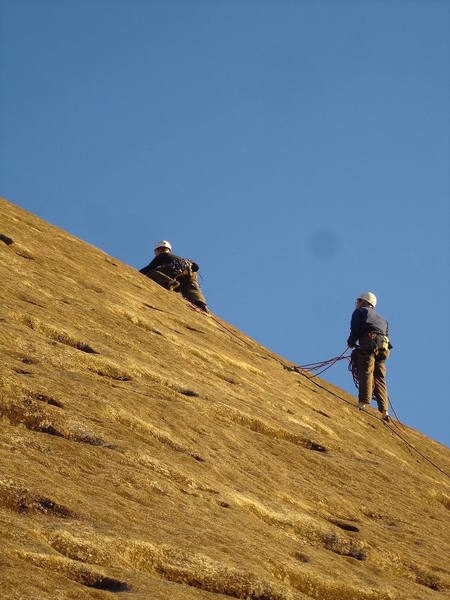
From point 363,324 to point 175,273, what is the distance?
5077 millimetres

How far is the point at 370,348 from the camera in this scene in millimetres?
18609

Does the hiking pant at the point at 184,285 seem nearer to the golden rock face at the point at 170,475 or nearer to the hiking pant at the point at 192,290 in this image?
the hiking pant at the point at 192,290

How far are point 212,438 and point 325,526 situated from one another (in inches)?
64.2

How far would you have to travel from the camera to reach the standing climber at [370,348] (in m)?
18.5

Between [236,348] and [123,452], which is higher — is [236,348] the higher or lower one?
the higher one

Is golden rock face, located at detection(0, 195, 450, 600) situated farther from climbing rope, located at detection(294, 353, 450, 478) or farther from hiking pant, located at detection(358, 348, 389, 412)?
hiking pant, located at detection(358, 348, 389, 412)

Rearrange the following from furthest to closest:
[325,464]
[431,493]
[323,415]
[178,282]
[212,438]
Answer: [178,282]
[323,415]
[431,493]
[325,464]
[212,438]

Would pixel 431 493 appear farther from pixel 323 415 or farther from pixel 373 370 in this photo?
pixel 373 370

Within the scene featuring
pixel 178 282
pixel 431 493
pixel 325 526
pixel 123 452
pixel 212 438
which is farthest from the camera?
pixel 178 282

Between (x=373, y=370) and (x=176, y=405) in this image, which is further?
(x=373, y=370)

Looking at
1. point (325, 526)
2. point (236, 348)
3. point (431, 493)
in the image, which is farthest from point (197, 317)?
point (325, 526)

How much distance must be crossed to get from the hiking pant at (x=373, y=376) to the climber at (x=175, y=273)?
4232mm

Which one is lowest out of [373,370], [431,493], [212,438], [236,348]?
[212,438]

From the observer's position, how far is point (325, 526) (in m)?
9.05
